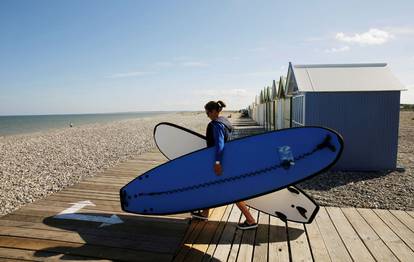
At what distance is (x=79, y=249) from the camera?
392 cm

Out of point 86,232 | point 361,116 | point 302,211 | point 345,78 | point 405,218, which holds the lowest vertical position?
point 405,218

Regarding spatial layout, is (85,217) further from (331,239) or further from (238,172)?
(331,239)

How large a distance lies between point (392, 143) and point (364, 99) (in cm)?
164

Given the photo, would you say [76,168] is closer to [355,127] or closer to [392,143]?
[355,127]

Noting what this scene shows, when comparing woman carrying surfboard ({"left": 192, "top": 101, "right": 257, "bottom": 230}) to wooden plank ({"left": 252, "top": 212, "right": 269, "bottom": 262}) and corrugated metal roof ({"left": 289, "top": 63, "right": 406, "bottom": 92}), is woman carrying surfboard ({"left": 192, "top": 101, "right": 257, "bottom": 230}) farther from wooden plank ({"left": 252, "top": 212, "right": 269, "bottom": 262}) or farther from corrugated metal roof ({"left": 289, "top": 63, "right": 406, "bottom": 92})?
corrugated metal roof ({"left": 289, "top": 63, "right": 406, "bottom": 92})

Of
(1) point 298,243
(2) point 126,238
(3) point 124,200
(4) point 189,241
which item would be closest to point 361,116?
(1) point 298,243

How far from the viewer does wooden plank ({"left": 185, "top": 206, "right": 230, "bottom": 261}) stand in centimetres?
→ 381

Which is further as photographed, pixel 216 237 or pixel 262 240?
pixel 216 237

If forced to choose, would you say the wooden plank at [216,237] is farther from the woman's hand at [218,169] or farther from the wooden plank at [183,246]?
the woman's hand at [218,169]

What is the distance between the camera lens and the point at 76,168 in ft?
31.6

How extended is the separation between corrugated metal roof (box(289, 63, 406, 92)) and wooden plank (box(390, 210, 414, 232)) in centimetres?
476

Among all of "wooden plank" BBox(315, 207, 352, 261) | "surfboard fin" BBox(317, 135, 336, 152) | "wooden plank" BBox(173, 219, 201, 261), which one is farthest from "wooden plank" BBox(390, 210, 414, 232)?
"wooden plank" BBox(173, 219, 201, 261)

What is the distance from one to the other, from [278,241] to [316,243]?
52 cm

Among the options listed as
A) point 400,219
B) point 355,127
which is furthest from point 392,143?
point 400,219
